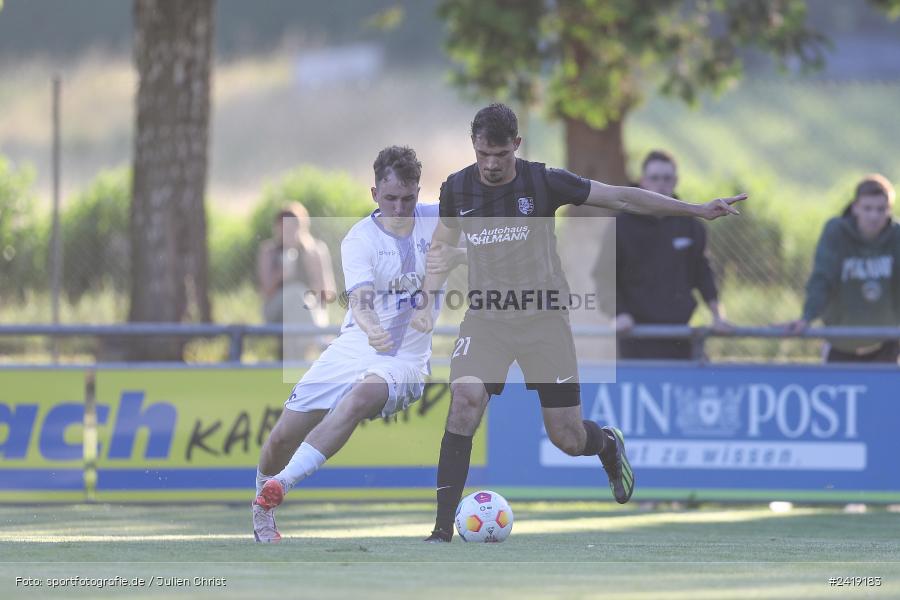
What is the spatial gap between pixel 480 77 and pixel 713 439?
246 inches

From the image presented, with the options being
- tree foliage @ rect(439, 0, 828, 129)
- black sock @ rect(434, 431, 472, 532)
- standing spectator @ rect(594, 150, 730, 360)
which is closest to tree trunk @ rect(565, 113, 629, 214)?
tree foliage @ rect(439, 0, 828, 129)

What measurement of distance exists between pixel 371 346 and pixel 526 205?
113cm

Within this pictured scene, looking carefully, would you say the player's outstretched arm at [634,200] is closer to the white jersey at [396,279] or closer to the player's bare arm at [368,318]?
the white jersey at [396,279]

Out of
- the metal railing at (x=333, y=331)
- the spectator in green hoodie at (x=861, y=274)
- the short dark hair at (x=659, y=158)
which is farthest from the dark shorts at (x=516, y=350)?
the spectator in green hoodie at (x=861, y=274)

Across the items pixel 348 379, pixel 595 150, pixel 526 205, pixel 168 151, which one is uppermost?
pixel 595 150

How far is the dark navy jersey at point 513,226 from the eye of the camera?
7.88 m

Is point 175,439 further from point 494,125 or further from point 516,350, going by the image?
point 494,125

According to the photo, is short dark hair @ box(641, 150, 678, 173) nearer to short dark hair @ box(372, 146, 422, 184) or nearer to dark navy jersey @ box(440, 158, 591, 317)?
dark navy jersey @ box(440, 158, 591, 317)

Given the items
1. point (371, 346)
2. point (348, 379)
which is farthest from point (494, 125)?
point (348, 379)

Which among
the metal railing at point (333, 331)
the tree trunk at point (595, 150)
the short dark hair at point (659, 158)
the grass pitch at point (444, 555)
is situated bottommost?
the grass pitch at point (444, 555)

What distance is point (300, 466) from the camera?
7949 mm

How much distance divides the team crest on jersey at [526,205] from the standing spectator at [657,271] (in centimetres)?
319

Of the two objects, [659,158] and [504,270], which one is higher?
[659,158]

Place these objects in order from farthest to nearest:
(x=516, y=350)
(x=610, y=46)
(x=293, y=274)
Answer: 1. (x=610, y=46)
2. (x=293, y=274)
3. (x=516, y=350)
